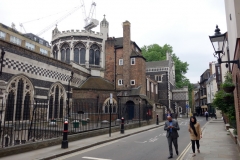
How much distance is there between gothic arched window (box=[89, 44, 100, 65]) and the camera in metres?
32.5

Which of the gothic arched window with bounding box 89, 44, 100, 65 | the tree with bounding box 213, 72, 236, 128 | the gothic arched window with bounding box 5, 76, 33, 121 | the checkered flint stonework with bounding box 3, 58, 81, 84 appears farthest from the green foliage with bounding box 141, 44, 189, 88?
the gothic arched window with bounding box 5, 76, 33, 121

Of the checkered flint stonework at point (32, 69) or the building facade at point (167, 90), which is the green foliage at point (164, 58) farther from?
the checkered flint stonework at point (32, 69)

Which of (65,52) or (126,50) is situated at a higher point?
(65,52)

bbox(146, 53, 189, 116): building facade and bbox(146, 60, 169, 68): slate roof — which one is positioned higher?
bbox(146, 60, 169, 68): slate roof

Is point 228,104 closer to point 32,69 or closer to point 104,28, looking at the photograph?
point 32,69

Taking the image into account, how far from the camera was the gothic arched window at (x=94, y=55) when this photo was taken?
1280 inches

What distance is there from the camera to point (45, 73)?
19.5m

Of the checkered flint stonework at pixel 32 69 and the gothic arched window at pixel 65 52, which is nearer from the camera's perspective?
the checkered flint stonework at pixel 32 69

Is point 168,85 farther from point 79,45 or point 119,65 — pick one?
point 79,45

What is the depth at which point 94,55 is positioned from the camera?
108 ft

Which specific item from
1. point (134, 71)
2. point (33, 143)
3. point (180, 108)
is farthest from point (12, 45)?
point (180, 108)

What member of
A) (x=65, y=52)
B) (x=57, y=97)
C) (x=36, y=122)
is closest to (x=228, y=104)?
(x=36, y=122)

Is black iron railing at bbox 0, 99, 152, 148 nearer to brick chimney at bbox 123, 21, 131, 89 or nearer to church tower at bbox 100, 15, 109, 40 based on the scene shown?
brick chimney at bbox 123, 21, 131, 89

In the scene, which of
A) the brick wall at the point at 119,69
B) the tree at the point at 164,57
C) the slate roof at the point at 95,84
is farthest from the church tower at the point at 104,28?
the tree at the point at 164,57
